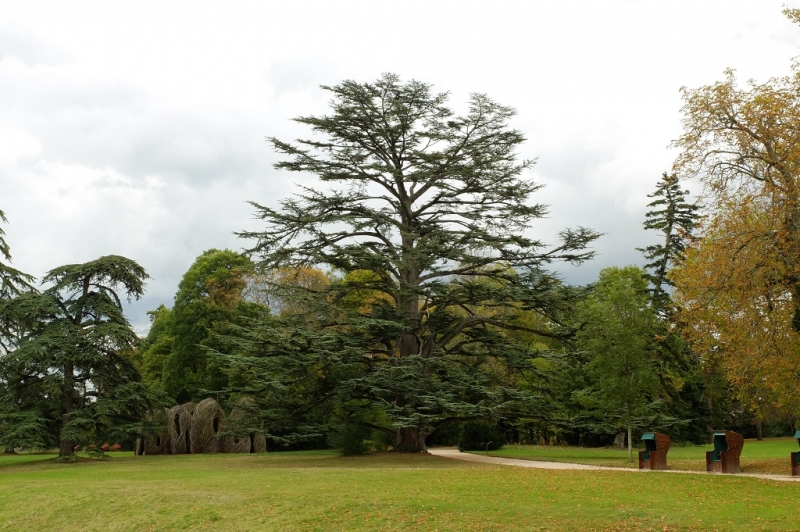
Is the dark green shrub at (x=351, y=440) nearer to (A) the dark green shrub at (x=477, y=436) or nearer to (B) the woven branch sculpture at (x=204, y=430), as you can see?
(A) the dark green shrub at (x=477, y=436)

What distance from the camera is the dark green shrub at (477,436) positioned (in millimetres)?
33562

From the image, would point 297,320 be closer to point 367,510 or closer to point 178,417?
point 178,417

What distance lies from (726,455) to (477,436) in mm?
16861

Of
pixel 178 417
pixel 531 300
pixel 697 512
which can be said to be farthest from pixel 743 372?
pixel 178 417

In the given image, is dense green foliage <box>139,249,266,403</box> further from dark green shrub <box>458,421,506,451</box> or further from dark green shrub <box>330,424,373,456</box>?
dark green shrub <box>458,421,506,451</box>

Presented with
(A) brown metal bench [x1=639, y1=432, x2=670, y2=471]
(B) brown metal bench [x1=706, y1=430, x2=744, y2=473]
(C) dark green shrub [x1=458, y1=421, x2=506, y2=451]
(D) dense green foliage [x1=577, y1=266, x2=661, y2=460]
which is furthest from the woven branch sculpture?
(B) brown metal bench [x1=706, y1=430, x2=744, y2=473]

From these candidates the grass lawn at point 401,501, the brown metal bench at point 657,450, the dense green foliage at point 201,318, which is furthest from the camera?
the dense green foliage at point 201,318

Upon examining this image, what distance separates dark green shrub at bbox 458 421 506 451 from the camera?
33.6 meters

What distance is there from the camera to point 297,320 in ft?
86.2

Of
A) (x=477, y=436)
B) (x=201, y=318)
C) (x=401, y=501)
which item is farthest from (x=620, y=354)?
(x=201, y=318)

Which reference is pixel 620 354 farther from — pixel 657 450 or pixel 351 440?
pixel 351 440

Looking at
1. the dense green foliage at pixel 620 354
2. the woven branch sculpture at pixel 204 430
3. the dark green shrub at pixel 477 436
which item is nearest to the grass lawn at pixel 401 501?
the dense green foliage at pixel 620 354

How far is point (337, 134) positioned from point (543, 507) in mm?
18294

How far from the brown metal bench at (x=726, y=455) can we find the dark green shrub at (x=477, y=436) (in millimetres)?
15801
